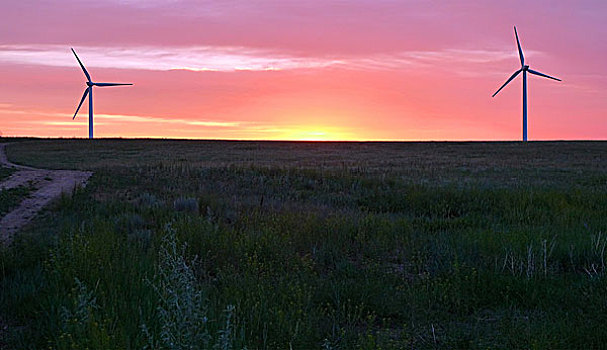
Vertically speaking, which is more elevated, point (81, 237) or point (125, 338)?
point (81, 237)

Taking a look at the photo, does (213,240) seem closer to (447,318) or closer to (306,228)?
(306,228)

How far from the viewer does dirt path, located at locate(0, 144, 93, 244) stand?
1322 cm

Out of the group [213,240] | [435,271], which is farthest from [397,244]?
[213,240]

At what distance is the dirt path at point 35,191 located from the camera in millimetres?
13219

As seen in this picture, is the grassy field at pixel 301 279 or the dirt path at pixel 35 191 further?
the dirt path at pixel 35 191

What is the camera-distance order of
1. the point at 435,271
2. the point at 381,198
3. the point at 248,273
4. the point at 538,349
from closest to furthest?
the point at 538,349, the point at 248,273, the point at 435,271, the point at 381,198

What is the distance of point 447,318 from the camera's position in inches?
297

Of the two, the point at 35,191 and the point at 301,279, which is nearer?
the point at 301,279

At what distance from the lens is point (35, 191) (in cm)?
1830

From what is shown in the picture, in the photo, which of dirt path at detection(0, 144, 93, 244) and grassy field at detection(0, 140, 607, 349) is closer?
grassy field at detection(0, 140, 607, 349)

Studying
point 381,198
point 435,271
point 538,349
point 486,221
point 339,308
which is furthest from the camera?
point 381,198

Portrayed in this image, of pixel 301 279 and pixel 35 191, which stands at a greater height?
pixel 35 191

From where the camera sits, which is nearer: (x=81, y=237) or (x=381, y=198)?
Answer: (x=81, y=237)

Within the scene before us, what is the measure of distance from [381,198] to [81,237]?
10666mm
